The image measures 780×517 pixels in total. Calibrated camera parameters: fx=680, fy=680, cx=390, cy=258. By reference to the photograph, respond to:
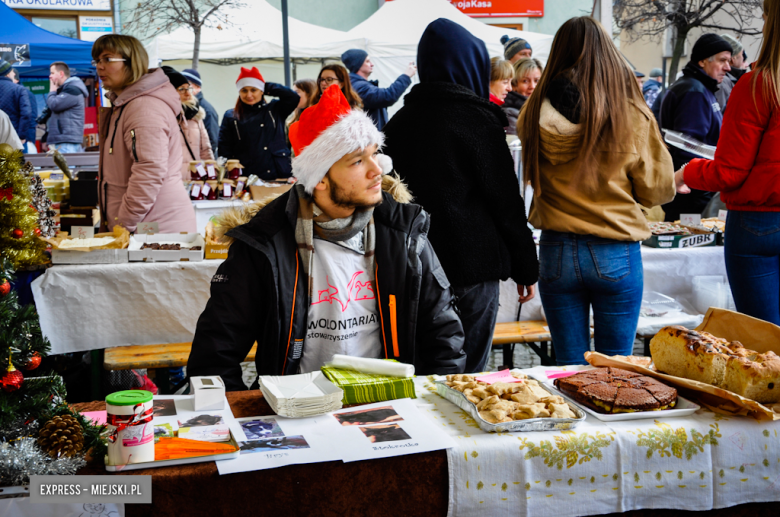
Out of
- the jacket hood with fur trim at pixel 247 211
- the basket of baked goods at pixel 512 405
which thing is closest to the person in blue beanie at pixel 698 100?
the jacket hood with fur trim at pixel 247 211

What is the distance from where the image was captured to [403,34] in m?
11.5

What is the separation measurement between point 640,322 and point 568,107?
1.36 meters

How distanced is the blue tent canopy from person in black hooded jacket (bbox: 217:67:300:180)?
194 inches

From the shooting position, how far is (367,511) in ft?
4.31

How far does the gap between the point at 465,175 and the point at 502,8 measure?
1669cm

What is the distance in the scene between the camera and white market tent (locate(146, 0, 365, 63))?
35.7 ft

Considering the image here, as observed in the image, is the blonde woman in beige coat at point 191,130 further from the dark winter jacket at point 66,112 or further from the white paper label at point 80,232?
the dark winter jacket at point 66,112

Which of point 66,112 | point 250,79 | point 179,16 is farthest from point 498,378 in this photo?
point 179,16

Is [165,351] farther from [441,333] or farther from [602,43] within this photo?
[602,43]

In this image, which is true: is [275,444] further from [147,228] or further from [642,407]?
[147,228]

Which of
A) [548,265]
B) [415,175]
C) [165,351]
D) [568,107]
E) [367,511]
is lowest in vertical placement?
[165,351]

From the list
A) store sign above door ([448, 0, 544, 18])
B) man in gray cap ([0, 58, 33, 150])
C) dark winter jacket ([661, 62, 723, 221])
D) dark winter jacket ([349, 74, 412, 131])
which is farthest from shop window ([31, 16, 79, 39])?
dark winter jacket ([661, 62, 723, 221])

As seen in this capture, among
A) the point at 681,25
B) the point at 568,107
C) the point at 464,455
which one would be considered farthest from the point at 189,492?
the point at 681,25

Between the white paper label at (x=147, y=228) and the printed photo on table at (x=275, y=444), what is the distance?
269cm
